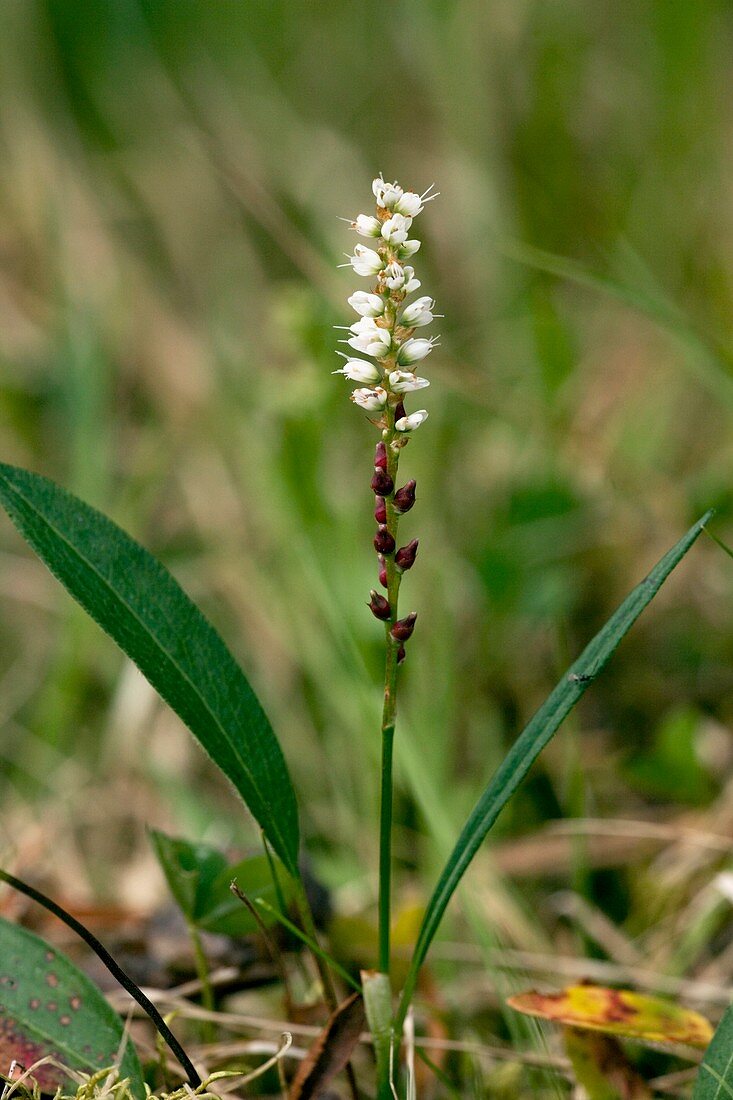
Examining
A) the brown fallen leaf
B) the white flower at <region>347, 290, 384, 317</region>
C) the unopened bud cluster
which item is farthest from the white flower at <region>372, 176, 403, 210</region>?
the brown fallen leaf

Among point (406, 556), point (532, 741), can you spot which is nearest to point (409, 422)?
point (406, 556)

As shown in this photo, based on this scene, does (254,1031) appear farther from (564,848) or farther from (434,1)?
(434,1)

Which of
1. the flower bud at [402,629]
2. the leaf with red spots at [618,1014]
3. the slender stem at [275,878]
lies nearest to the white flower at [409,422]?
the flower bud at [402,629]

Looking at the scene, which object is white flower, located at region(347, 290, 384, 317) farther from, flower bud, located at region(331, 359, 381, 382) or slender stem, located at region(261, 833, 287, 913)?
slender stem, located at region(261, 833, 287, 913)

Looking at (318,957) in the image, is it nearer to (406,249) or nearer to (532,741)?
(532,741)

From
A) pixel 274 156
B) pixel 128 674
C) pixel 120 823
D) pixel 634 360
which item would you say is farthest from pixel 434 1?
pixel 120 823

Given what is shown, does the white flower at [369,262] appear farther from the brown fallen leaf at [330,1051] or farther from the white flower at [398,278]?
the brown fallen leaf at [330,1051]
